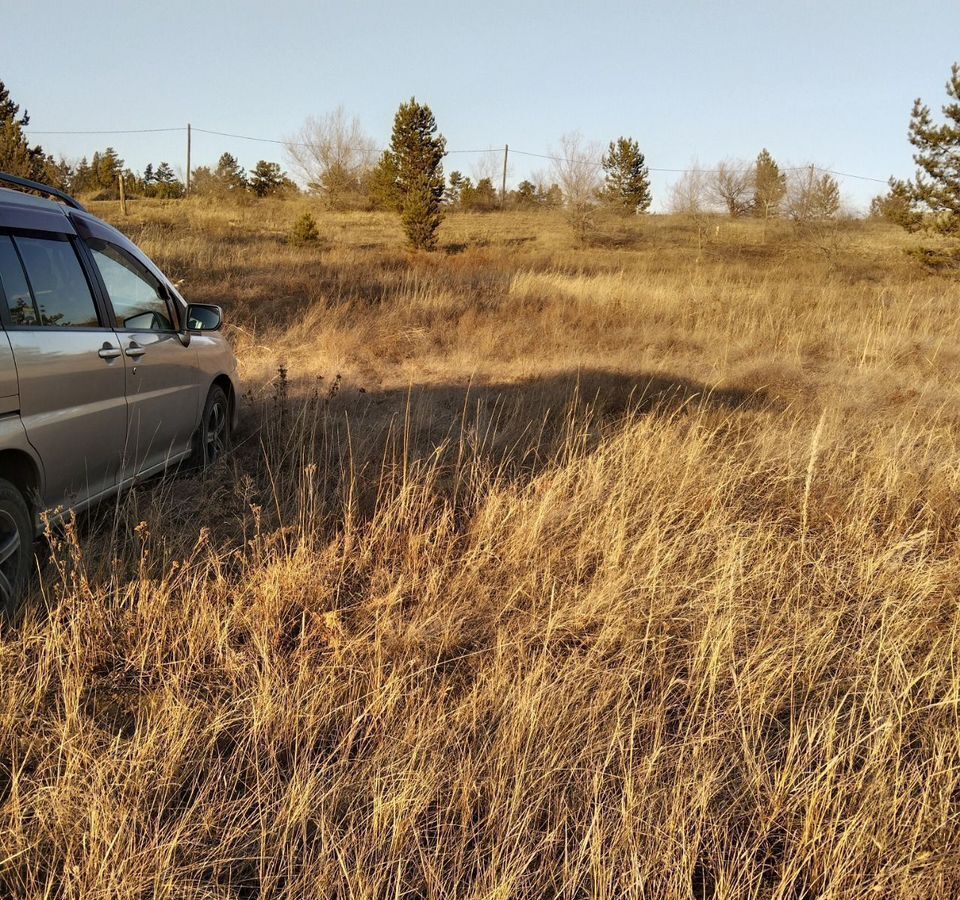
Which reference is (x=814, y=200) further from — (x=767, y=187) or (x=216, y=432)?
(x=216, y=432)

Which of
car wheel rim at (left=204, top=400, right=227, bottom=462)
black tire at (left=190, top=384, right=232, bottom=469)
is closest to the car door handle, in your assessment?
black tire at (left=190, top=384, right=232, bottom=469)

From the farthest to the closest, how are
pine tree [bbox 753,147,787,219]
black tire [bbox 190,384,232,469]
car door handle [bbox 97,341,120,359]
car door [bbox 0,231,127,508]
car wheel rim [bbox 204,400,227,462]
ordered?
1. pine tree [bbox 753,147,787,219]
2. car wheel rim [bbox 204,400,227,462]
3. black tire [bbox 190,384,232,469]
4. car door handle [bbox 97,341,120,359]
5. car door [bbox 0,231,127,508]

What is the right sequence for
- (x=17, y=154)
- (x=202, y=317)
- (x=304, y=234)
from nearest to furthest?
(x=202, y=317)
(x=17, y=154)
(x=304, y=234)

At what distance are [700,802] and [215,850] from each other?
1.31m

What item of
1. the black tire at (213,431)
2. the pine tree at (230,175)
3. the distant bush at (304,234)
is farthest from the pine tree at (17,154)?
the pine tree at (230,175)

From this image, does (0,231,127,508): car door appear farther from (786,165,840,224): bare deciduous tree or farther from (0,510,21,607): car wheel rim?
(786,165,840,224): bare deciduous tree

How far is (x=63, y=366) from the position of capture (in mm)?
3002

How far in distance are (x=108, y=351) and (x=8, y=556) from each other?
111 cm

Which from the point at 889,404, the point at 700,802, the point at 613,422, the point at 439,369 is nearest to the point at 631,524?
the point at 700,802

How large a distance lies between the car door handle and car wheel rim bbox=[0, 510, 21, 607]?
3.07 ft

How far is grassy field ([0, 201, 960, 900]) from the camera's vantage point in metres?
1.86

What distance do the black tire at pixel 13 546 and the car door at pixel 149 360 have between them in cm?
94

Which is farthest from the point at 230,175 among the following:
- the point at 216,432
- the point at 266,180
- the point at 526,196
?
the point at 216,432

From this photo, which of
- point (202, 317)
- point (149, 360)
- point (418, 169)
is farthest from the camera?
point (418, 169)
